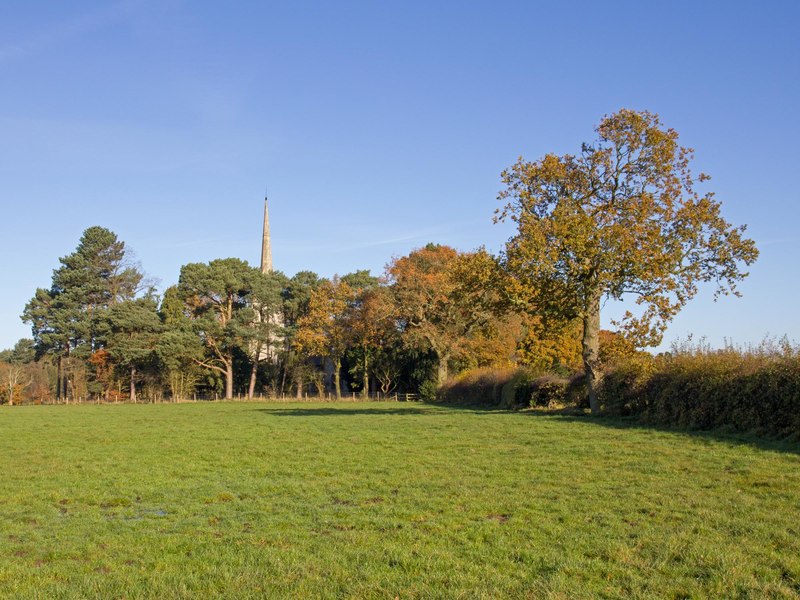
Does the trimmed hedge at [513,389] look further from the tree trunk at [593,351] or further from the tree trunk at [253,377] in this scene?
the tree trunk at [253,377]

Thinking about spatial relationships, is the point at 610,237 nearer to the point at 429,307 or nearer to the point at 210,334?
the point at 429,307

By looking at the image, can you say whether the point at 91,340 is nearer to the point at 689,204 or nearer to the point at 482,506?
the point at 689,204

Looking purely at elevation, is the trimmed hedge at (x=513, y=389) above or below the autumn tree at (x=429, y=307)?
below

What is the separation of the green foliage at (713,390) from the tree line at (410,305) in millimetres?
1179

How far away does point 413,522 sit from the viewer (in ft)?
26.6

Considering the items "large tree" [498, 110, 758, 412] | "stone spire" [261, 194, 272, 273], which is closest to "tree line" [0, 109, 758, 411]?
"large tree" [498, 110, 758, 412]

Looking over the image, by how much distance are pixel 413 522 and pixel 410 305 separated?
42.8 meters

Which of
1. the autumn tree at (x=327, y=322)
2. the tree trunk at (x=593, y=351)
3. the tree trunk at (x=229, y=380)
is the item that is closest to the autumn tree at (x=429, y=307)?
the autumn tree at (x=327, y=322)

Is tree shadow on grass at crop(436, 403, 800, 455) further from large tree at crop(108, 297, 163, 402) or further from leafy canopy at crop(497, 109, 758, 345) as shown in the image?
large tree at crop(108, 297, 163, 402)

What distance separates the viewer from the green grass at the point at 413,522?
18.9ft

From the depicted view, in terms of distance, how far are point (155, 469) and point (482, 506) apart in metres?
7.50

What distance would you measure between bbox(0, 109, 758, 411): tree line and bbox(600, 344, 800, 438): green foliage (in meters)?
1.18

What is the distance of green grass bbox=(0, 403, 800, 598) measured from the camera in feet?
18.9

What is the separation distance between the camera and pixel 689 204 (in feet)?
77.5
